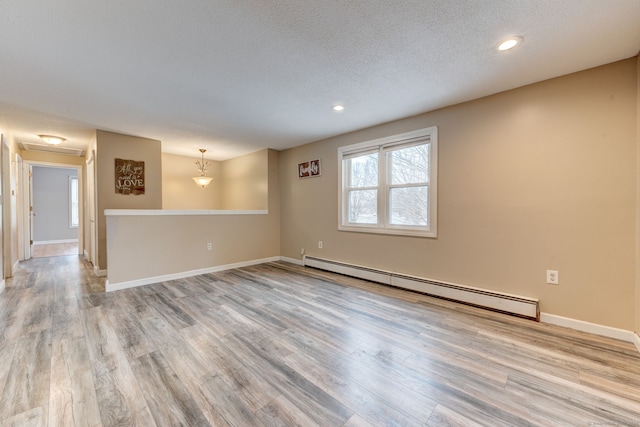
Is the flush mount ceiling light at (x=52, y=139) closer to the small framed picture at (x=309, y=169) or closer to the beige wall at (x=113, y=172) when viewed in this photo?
the beige wall at (x=113, y=172)

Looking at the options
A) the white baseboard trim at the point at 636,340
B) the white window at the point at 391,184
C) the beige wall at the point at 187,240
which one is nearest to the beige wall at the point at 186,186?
Answer: the beige wall at the point at 187,240

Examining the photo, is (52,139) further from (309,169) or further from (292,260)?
(292,260)

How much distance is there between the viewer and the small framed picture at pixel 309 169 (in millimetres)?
4529

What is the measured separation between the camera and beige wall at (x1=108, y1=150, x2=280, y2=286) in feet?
11.2

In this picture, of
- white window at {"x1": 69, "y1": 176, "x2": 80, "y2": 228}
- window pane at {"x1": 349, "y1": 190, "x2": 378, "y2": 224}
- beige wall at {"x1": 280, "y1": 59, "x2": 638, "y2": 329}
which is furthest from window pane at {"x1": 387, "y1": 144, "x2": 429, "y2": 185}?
white window at {"x1": 69, "y1": 176, "x2": 80, "y2": 228}

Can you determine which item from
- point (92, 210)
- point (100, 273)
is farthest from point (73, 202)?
point (100, 273)

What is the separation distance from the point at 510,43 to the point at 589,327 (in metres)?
2.48

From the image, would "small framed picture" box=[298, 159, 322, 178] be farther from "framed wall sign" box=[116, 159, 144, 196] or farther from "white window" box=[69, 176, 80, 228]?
"white window" box=[69, 176, 80, 228]

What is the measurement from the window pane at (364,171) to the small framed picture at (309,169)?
2.05ft

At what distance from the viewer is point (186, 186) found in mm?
5992

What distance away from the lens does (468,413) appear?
135 centimetres

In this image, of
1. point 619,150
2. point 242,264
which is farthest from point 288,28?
point 242,264

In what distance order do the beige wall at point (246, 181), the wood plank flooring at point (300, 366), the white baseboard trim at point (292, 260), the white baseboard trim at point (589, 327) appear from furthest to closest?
the beige wall at point (246, 181) < the white baseboard trim at point (292, 260) < the white baseboard trim at point (589, 327) < the wood plank flooring at point (300, 366)

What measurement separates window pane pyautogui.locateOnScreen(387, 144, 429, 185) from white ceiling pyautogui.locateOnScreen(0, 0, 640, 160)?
512 millimetres
